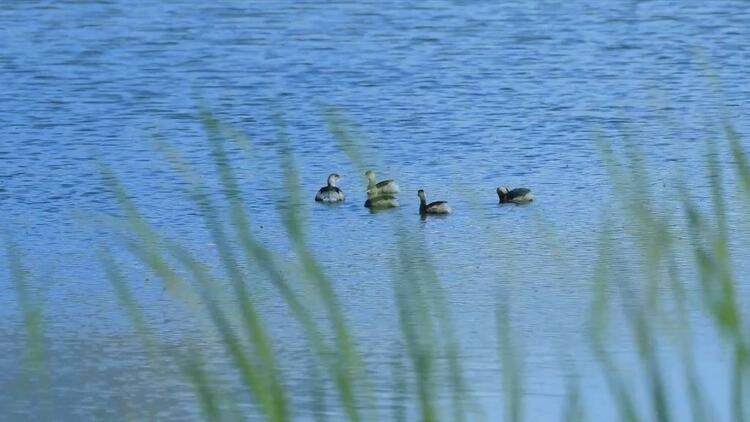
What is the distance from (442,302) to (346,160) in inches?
267

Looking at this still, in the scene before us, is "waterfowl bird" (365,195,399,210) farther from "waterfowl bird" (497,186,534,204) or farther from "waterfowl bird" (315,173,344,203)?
"waterfowl bird" (497,186,534,204)

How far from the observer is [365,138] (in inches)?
185

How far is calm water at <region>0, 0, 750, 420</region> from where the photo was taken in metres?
5.51

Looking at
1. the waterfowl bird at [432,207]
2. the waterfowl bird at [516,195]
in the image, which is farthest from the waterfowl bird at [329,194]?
the waterfowl bird at [516,195]

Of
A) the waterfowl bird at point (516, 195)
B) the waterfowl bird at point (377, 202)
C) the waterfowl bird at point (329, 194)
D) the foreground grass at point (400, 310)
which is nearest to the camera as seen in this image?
the foreground grass at point (400, 310)

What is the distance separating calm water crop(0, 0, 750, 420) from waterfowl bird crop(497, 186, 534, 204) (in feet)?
0.39

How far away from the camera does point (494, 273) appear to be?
274 inches

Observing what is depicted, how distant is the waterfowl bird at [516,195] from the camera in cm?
829

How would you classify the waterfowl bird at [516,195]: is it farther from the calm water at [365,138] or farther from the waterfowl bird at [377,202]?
the waterfowl bird at [377,202]

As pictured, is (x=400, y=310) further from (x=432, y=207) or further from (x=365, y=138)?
(x=432, y=207)

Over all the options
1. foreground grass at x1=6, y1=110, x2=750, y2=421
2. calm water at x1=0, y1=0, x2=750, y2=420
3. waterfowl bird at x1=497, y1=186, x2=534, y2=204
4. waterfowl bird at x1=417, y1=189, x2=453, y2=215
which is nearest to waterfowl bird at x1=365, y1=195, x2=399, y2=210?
calm water at x1=0, y1=0, x2=750, y2=420

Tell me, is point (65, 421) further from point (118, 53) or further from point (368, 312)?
point (118, 53)

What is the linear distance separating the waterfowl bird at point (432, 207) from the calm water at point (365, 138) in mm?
118

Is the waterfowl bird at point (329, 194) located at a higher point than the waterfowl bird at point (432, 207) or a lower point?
higher
